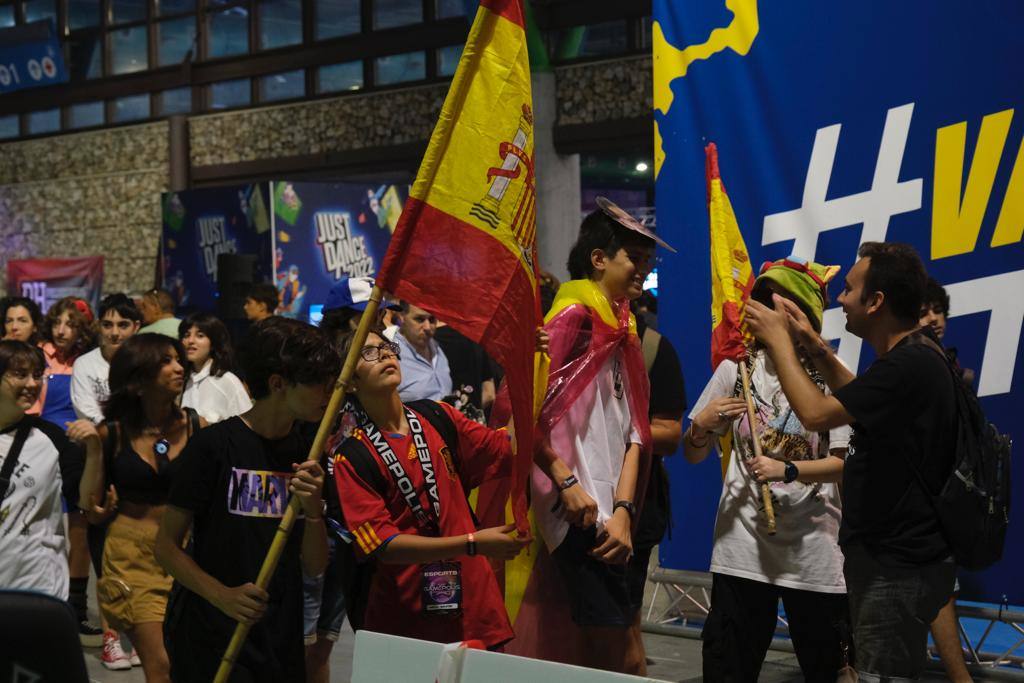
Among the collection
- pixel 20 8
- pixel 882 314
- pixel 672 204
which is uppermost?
pixel 20 8

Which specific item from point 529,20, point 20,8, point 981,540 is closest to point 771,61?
point 981,540

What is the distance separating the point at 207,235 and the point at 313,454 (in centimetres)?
1286

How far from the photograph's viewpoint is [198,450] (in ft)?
12.4

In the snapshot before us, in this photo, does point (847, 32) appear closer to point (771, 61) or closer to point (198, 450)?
point (771, 61)

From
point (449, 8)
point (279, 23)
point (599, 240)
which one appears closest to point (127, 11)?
point (279, 23)

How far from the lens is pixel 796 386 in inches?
162

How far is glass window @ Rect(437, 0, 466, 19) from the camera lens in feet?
55.8

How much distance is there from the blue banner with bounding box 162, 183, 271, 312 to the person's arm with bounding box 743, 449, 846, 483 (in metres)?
10.0

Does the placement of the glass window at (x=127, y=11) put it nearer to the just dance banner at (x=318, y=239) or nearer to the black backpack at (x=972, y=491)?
the just dance banner at (x=318, y=239)

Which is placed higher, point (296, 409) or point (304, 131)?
point (304, 131)

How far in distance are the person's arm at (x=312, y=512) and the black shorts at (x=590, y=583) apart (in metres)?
0.90

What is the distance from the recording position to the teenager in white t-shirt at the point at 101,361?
8.03 metres

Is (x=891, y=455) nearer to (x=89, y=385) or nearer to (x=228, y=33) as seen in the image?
(x=89, y=385)

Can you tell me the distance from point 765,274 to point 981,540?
1.34 metres
